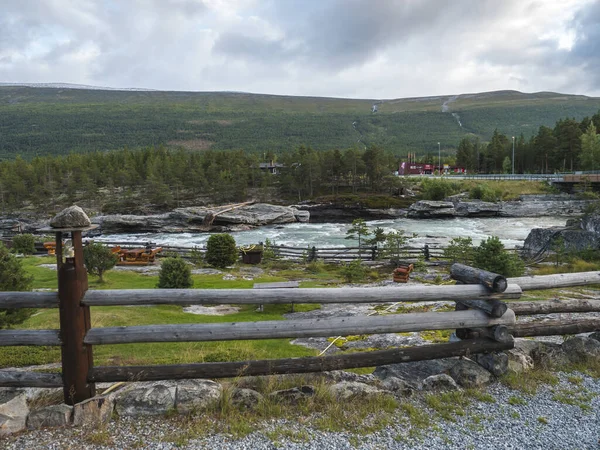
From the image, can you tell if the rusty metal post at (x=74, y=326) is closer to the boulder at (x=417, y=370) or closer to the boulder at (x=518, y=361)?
the boulder at (x=417, y=370)

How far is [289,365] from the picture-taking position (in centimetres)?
503

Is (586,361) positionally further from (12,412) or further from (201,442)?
(12,412)

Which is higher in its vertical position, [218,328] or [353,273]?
[218,328]

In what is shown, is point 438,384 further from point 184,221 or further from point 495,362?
point 184,221

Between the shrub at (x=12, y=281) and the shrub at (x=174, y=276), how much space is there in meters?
6.27

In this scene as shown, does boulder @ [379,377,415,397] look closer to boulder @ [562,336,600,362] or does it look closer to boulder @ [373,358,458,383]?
boulder @ [373,358,458,383]

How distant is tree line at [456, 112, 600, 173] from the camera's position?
258ft

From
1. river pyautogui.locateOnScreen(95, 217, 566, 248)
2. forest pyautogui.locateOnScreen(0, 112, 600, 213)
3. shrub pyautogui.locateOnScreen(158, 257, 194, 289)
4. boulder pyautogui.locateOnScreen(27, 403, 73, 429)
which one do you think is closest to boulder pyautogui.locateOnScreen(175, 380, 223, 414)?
boulder pyautogui.locateOnScreen(27, 403, 73, 429)

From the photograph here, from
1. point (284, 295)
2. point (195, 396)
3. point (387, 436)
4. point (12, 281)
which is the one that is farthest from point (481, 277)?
point (12, 281)

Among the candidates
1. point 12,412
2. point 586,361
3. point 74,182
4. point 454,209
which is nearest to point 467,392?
point 586,361

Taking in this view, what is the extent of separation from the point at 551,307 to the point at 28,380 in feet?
23.2

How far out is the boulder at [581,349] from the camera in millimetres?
6102

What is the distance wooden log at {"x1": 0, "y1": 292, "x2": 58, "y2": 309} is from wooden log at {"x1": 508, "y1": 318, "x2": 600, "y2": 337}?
6.10m

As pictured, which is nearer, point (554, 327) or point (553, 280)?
point (553, 280)
